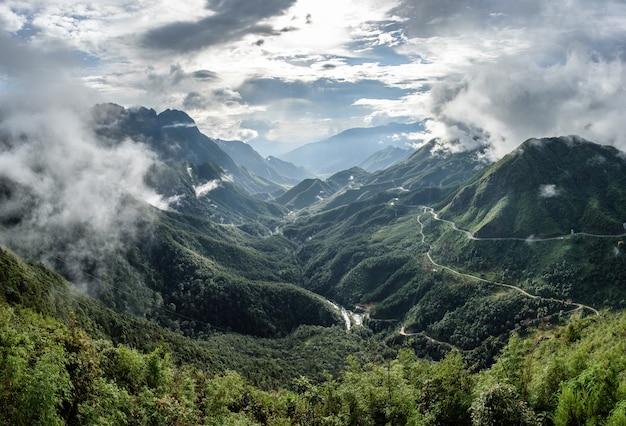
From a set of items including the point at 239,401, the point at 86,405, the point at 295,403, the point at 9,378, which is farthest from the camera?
the point at 239,401

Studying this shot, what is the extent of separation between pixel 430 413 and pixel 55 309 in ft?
571

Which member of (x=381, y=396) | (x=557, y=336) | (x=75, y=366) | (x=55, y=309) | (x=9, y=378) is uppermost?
(x=9, y=378)

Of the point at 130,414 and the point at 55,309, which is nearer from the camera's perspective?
the point at 130,414

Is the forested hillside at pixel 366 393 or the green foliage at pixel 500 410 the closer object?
the green foliage at pixel 500 410

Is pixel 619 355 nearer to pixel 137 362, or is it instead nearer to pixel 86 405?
pixel 86 405

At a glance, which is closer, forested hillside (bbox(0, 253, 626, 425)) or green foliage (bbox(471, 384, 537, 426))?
green foliage (bbox(471, 384, 537, 426))

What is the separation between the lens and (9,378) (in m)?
35.2

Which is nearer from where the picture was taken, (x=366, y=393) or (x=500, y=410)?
(x=500, y=410)

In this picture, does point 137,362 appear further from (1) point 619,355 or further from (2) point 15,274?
(2) point 15,274

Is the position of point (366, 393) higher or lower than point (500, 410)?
lower

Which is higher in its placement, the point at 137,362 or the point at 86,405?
the point at 86,405

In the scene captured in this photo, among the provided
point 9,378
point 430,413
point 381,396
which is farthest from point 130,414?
point 430,413

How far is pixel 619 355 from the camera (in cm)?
4256

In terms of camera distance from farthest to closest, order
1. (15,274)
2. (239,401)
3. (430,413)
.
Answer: (15,274)
(239,401)
(430,413)
